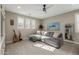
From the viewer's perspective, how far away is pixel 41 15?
1664mm

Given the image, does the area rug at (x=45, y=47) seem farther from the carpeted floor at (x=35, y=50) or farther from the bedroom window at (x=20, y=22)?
the bedroom window at (x=20, y=22)

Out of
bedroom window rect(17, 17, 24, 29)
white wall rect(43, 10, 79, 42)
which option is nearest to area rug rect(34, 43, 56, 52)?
white wall rect(43, 10, 79, 42)

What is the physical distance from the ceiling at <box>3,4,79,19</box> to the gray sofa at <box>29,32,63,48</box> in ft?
1.28

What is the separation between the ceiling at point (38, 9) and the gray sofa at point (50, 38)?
0.39 meters

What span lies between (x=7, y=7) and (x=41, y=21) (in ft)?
2.31

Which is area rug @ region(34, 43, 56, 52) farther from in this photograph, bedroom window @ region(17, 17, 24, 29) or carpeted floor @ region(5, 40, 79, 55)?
bedroom window @ region(17, 17, 24, 29)

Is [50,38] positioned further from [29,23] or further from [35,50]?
[29,23]

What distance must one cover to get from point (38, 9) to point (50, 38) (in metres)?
0.63

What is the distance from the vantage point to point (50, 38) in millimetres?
1666

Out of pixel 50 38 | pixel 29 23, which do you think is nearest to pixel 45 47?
pixel 50 38

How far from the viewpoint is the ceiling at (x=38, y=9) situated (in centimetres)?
154
